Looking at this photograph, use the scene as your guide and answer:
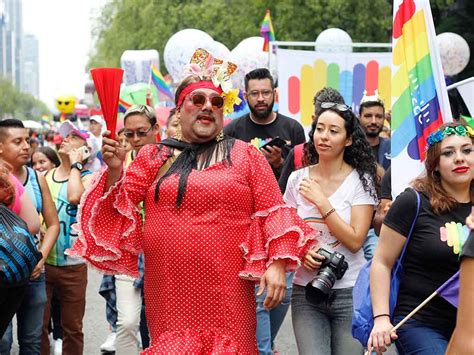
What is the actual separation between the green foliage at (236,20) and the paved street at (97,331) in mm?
12730

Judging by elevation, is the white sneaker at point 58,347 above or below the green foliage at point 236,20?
below

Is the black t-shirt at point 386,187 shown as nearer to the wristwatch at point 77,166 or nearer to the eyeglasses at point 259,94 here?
the eyeglasses at point 259,94

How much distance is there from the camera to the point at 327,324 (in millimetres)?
5012

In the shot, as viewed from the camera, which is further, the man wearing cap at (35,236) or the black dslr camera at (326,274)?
the man wearing cap at (35,236)

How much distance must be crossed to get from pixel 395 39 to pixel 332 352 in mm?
2072

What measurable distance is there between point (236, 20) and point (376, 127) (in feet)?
64.1

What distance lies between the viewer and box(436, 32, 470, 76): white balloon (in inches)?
598

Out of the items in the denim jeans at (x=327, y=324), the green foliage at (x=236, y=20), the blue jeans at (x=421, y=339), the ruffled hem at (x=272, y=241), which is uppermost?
the green foliage at (x=236, y=20)

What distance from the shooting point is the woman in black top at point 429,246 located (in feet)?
13.4

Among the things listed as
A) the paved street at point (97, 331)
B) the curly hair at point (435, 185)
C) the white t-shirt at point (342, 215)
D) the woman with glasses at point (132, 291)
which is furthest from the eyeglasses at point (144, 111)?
the paved street at point (97, 331)

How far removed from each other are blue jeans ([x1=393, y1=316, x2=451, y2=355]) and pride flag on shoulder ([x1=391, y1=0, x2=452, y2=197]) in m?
1.59

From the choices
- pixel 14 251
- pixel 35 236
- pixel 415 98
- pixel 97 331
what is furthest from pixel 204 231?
pixel 97 331

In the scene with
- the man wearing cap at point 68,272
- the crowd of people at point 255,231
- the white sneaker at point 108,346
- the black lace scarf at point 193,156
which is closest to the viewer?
the crowd of people at point 255,231

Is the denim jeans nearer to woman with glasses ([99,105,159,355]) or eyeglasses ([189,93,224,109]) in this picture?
eyeglasses ([189,93,224,109])
